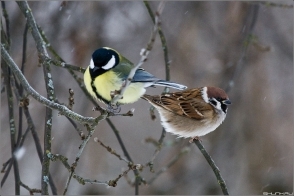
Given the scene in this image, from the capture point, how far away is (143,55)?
1.42m

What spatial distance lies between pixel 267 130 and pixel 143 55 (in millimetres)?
4067

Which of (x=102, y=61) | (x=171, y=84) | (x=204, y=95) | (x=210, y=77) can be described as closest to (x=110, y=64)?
(x=102, y=61)

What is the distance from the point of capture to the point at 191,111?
3445 millimetres

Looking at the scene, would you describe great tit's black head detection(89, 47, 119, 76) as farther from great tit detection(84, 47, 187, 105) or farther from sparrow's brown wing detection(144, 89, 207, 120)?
sparrow's brown wing detection(144, 89, 207, 120)

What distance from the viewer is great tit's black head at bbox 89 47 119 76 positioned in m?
2.46

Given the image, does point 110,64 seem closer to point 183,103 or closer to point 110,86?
point 110,86

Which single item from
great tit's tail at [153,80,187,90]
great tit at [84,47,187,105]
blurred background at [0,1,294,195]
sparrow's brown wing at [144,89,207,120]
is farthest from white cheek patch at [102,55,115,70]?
blurred background at [0,1,294,195]

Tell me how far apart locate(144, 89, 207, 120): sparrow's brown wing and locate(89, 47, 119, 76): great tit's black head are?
827 mm

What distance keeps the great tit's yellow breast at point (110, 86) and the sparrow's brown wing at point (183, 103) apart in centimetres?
86

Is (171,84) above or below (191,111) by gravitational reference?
above

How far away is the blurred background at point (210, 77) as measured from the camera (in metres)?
4.61

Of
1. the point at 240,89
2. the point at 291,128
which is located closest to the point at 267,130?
the point at 291,128

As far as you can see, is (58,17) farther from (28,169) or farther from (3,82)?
(28,169)

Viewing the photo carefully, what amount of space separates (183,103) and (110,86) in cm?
107
